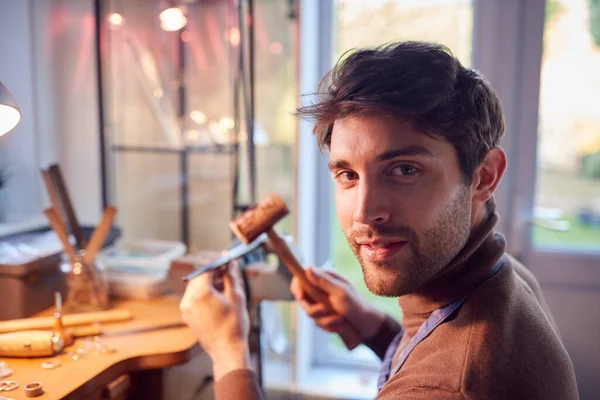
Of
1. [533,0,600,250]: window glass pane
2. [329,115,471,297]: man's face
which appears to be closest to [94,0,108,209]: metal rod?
[329,115,471,297]: man's face

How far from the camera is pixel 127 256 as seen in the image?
1.70 meters

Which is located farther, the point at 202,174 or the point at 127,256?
the point at 202,174

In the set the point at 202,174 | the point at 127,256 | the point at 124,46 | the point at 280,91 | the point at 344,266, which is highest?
the point at 124,46

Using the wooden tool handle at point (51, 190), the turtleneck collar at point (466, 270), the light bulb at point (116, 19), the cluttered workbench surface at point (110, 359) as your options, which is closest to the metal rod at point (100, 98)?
the light bulb at point (116, 19)

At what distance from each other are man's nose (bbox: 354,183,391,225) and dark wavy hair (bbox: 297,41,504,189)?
0.13m

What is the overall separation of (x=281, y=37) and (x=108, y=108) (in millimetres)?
713

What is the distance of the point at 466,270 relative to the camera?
3.18 feet

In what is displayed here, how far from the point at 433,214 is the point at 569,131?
126 centimetres

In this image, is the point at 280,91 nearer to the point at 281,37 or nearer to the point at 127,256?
the point at 281,37

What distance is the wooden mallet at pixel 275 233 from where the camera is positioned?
130cm

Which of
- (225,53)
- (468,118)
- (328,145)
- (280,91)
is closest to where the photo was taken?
(468,118)

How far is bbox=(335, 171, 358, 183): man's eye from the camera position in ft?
3.37

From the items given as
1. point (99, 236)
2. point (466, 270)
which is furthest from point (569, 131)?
point (99, 236)

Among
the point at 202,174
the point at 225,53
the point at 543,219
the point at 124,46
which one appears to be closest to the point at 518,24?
the point at 543,219
